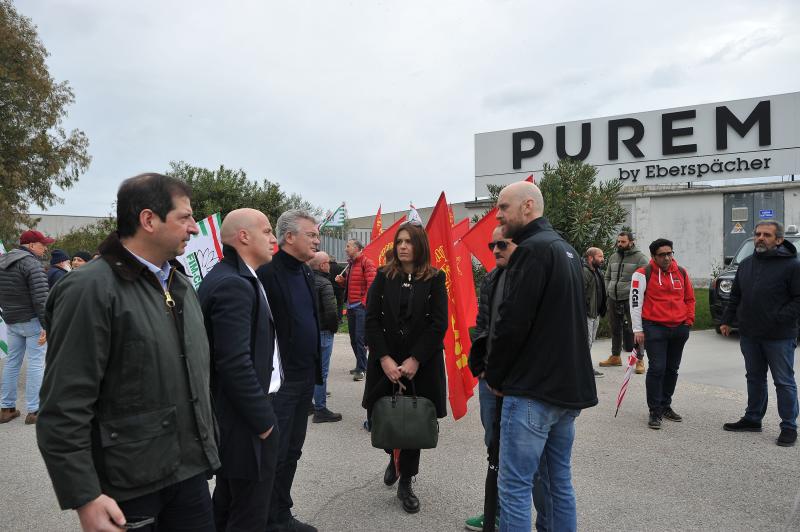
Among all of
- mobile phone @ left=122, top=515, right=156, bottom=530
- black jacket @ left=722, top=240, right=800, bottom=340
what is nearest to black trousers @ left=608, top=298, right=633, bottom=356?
black jacket @ left=722, top=240, right=800, bottom=340

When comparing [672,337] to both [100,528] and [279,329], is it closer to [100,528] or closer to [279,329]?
[279,329]

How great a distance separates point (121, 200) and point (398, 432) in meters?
2.44

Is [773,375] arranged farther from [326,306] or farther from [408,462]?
[326,306]

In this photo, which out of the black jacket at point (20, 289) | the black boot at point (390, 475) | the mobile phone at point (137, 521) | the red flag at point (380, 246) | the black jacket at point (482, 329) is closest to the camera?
the mobile phone at point (137, 521)

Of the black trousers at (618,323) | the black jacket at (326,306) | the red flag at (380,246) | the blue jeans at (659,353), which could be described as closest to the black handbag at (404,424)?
the black jacket at (326,306)

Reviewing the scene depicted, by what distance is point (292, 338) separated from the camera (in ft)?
11.2

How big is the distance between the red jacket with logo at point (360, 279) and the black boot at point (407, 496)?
4203 mm

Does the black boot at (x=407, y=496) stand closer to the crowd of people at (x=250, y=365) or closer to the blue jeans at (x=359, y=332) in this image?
the crowd of people at (x=250, y=365)

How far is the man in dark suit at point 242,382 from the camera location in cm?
251

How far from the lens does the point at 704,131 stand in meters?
27.3

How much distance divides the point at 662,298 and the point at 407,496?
3.50m

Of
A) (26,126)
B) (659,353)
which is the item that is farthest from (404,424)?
(26,126)

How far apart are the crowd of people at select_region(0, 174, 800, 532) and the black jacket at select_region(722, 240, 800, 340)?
0.37 ft

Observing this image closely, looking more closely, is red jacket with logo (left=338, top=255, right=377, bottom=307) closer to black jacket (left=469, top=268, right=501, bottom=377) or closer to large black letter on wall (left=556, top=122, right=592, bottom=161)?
black jacket (left=469, top=268, right=501, bottom=377)
